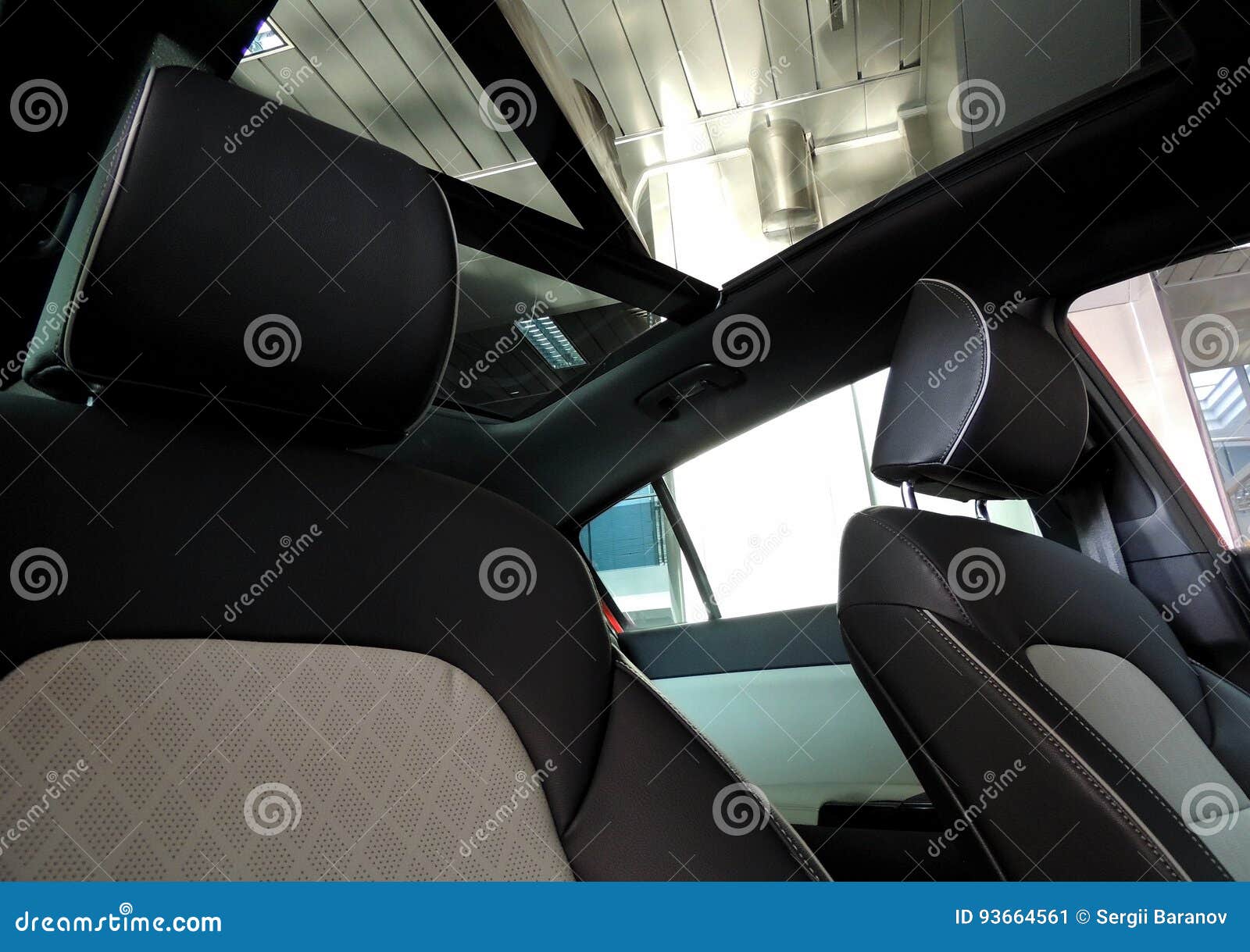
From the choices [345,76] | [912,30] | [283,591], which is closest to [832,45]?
[912,30]

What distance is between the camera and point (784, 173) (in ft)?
9.63

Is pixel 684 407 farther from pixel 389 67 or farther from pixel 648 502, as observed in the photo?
pixel 389 67

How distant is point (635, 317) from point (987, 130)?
0.98 m

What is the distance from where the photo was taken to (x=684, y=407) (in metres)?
1.79

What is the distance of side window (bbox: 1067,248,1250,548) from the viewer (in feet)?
6.33

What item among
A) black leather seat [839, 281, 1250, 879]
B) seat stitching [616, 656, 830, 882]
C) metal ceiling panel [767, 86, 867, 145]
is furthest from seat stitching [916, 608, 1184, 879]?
metal ceiling panel [767, 86, 867, 145]

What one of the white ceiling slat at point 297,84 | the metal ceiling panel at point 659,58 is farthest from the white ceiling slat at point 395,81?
the metal ceiling panel at point 659,58

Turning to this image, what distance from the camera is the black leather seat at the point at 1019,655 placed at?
32.8 inches

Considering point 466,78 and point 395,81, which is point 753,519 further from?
point 395,81

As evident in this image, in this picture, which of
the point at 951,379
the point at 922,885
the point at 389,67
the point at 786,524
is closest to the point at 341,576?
the point at 922,885

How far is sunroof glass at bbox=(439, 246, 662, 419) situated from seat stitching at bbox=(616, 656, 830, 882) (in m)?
0.94

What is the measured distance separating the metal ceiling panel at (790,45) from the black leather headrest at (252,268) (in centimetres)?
220

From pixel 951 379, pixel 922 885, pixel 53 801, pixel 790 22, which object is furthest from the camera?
pixel 790 22

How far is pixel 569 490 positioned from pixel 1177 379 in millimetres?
2038
